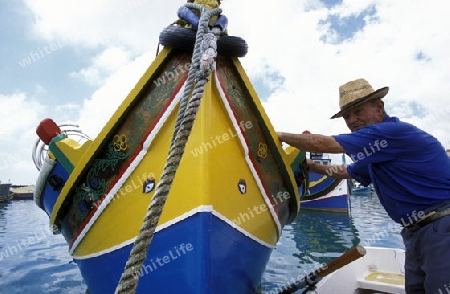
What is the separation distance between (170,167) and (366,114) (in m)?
1.78

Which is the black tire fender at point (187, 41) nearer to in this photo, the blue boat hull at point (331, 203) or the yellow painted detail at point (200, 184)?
the yellow painted detail at point (200, 184)

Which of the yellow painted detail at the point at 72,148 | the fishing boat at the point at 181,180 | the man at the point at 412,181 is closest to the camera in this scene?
the man at the point at 412,181

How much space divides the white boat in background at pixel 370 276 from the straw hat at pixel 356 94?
189 cm

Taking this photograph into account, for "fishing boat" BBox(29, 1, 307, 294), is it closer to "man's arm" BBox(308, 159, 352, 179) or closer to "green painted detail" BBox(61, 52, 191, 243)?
"green painted detail" BBox(61, 52, 191, 243)

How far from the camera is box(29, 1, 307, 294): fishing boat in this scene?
2268 mm

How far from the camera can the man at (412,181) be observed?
2.03m

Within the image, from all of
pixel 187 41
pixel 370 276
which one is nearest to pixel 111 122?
pixel 187 41

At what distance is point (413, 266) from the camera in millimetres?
2322

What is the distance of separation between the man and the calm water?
9.46ft

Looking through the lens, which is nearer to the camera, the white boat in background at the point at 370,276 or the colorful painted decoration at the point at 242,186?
the colorful painted decoration at the point at 242,186

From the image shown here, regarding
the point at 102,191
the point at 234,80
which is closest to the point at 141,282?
the point at 102,191

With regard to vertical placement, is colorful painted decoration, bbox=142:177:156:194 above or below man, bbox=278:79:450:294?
above

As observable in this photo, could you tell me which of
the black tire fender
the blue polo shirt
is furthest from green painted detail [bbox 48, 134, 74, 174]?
the blue polo shirt

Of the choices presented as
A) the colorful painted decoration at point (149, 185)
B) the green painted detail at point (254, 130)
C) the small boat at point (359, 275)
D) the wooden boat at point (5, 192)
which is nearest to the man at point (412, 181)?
the small boat at point (359, 275)
